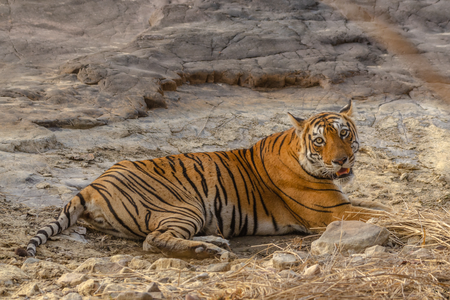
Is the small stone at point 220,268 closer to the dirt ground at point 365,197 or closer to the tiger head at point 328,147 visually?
the dirt ground at point 365,197

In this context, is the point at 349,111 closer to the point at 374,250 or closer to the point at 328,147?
the point at 328,147

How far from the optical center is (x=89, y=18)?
A: 1061 centimetres

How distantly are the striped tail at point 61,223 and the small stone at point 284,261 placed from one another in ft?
5.20

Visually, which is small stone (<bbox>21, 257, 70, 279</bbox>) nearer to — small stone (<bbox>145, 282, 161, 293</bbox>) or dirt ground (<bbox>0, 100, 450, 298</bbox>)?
dirt ground (<bbox>0, 100, 450, 298</bbox>)

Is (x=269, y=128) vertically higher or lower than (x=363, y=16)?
lower

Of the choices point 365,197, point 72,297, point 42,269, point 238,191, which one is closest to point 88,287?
point 72,297

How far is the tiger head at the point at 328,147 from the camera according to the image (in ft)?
13.1

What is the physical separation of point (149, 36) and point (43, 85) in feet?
9.27

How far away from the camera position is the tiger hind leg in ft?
10.7

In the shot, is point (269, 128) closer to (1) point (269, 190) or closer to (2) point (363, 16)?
(1) point (269, 190)

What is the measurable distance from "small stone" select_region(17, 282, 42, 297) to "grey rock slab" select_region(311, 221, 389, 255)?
1708 mm

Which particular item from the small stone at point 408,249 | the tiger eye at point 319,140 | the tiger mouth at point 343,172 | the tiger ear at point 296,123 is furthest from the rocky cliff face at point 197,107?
the tiger ear at point 296,123

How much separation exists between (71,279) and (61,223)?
3.41 ft

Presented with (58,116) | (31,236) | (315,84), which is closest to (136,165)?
(31,236)
